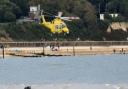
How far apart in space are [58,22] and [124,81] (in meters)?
81.0

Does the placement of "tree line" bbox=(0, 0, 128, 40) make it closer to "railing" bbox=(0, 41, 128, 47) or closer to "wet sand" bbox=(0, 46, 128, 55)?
"railing" bbox=(0, 41, 128, 47)

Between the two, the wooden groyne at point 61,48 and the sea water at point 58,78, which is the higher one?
the wooden groyne at point 61,48

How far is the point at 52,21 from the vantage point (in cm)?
13862

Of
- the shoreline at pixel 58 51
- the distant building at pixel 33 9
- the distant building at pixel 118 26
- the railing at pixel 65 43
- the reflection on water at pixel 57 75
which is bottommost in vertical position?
the reflection on water at pixel 57 75

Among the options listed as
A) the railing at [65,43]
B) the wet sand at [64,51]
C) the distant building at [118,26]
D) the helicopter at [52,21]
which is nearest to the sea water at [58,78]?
the wet sand at [64,51]

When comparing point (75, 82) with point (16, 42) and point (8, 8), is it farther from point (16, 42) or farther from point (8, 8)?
point (8, 8)

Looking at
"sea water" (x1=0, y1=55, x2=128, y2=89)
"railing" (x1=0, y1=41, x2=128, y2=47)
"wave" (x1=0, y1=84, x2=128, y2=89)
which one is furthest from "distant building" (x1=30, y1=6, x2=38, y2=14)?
"wave" (x1=0, y1=84, x2=128, y2=89)

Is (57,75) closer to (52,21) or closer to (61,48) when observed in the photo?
(61,48)

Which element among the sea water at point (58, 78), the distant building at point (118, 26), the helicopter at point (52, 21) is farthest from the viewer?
the distant building at point (118, 26)

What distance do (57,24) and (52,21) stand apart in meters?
4.28

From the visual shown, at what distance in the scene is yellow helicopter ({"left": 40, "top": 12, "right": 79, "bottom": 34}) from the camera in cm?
13209

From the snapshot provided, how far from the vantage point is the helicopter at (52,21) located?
132 meters

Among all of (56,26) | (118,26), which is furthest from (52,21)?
(118,26)

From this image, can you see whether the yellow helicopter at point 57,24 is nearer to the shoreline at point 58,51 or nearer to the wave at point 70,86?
the shoreline at point 58,51
